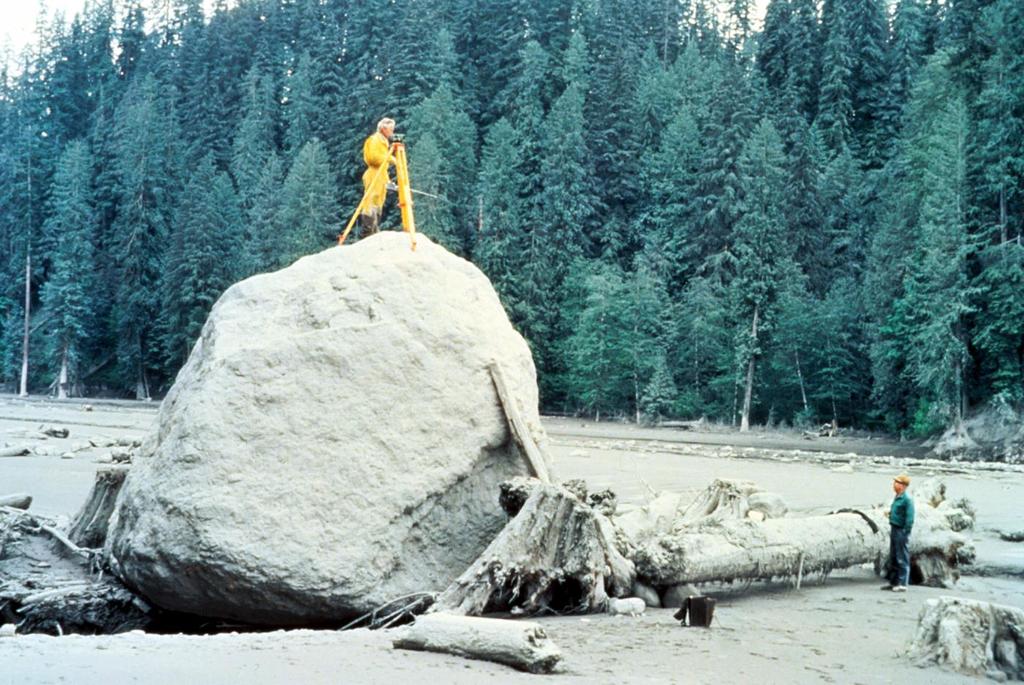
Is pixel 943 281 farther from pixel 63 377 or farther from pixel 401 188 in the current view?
pixel 63 377

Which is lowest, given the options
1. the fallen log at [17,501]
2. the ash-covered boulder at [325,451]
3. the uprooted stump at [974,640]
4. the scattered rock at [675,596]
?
the scattered rock at [675,596]

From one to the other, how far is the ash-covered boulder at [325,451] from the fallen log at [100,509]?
1.17 meters

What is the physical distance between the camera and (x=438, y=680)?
5539 millimetres

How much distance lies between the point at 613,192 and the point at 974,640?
60925 mm

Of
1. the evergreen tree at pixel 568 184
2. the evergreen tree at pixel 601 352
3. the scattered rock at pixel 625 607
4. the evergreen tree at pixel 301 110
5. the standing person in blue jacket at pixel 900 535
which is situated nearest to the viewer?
the scattered rock at pixel 625 607

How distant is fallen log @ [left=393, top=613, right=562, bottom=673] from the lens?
5973mm

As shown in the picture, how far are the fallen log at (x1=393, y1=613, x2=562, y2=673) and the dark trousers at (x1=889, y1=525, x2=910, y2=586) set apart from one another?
5.78 m

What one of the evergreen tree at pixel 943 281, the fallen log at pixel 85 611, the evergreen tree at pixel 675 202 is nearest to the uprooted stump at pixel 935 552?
the fallen log at pixel 85 611

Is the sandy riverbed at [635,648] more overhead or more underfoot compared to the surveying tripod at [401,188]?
more underfoot

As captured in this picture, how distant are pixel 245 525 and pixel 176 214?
67.0m

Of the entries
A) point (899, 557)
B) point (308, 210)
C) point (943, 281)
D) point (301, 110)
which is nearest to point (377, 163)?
→ point (899, 557)

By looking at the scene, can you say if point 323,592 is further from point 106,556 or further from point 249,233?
point 249,233

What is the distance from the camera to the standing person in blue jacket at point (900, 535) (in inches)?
414

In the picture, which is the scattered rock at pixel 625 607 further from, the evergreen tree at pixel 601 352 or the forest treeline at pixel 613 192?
the evergreen tree at pixel 601 352
